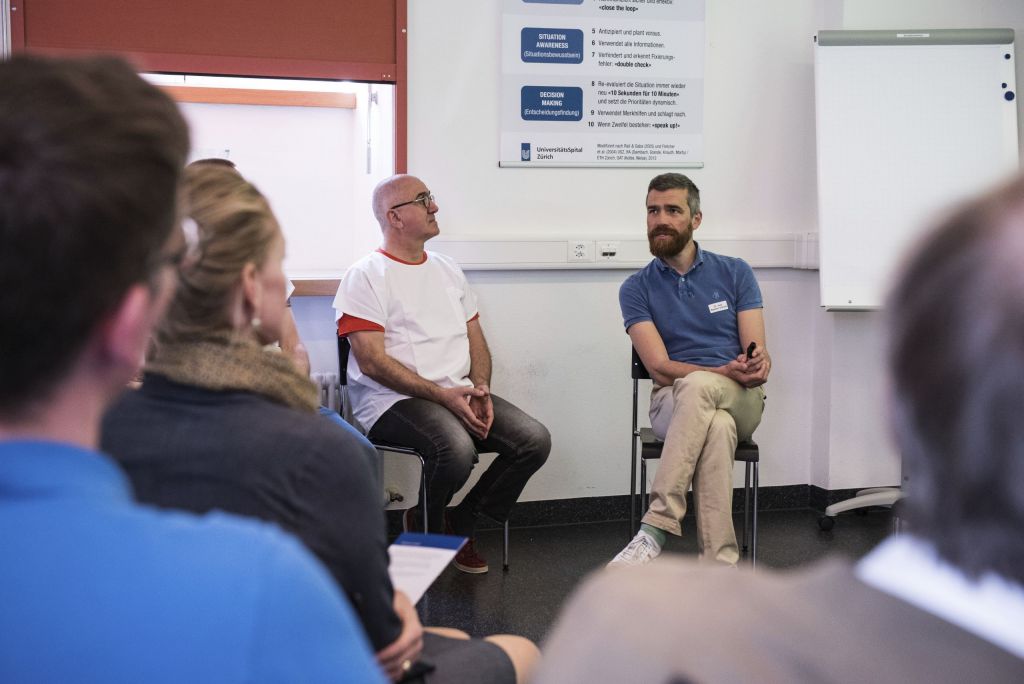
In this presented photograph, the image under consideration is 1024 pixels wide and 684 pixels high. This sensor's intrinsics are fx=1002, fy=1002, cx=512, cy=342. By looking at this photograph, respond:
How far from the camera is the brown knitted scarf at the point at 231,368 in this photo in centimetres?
123

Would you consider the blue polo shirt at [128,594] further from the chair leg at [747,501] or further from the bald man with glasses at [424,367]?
the chair leg at [747,501]

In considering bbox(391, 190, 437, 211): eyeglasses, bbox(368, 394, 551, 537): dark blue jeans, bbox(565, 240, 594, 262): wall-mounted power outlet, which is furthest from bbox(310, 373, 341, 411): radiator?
bbox(565, 240, 594, 262): wall-mounted power outlet

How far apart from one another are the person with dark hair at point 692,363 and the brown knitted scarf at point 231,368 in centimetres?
Answer: 223

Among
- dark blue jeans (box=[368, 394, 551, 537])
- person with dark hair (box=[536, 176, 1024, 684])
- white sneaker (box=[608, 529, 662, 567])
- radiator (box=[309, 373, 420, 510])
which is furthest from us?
radiator (box=[309, 373, 420, 510])

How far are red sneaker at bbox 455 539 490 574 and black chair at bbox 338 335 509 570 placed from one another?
92mm

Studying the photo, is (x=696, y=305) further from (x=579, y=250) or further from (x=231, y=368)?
(x=231, y=368)

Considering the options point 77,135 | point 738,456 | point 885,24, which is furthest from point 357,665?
point 885,24

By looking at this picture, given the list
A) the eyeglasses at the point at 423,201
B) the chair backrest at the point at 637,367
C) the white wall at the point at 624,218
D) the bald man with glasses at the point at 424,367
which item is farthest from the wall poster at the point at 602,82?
the chair backrest at the point at 637,367

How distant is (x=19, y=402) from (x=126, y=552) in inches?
5.1

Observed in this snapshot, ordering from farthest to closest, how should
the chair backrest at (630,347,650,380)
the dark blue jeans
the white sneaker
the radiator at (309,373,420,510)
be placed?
the radiator at (309,373,420,510) → the chair backrest at (630,347,650,380) → the dark blue jeans → the white sneaker

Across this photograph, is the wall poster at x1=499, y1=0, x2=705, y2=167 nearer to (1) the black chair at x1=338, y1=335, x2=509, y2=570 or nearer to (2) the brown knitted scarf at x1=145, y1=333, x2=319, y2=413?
(1) the black chair at x1=338, y1=335, x2=509, y2=570

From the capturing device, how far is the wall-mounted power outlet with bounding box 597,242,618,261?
167 inches

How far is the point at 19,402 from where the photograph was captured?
2.09ft

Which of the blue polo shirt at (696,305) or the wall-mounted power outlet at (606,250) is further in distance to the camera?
the wall-mounted power outlet at (606,250)
